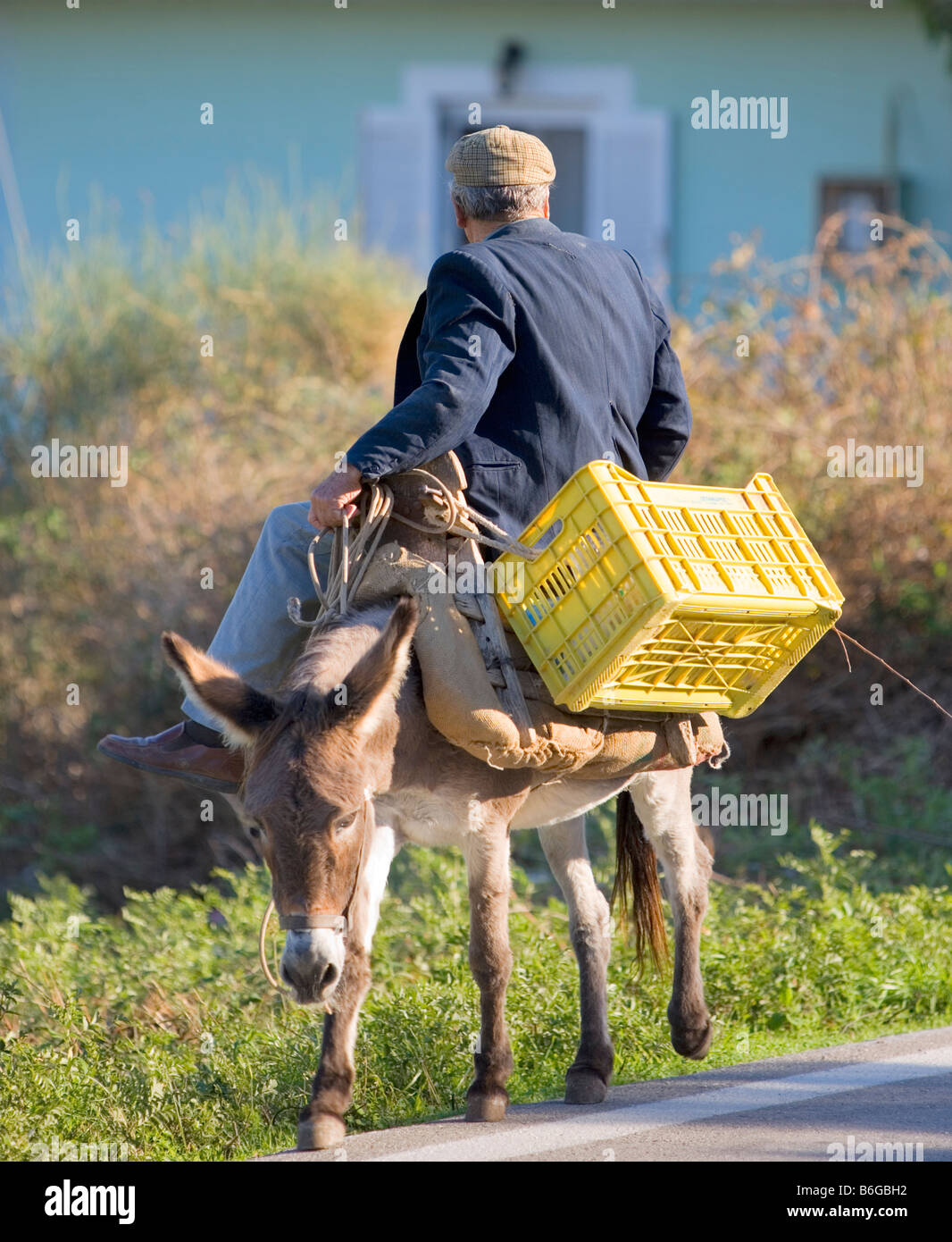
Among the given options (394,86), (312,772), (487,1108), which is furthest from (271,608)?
(394,86)

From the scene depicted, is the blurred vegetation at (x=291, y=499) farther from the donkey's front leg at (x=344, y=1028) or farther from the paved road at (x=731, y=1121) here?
the donkey's front leg at (x=344, y=1028)

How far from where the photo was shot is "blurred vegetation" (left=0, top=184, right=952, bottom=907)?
9.63m

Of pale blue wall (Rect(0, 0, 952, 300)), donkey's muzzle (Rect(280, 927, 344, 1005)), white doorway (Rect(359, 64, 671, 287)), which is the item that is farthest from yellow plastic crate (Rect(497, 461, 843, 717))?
pale blue wall (Rect(0, 0, 952, 300))

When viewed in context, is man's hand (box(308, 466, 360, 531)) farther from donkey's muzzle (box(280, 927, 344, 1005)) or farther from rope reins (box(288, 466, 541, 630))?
donkey's muzzle (box(280, 927, 344, 1005))

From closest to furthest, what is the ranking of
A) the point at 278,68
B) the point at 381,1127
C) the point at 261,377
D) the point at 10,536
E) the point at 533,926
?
→ 1. the point at 381,1127
2. the point at 533,926
3. the point at 10,536
4. the point at 261,377
5. the point at 278,68

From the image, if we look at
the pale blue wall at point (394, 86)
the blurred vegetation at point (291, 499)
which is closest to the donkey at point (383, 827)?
the blurred vegetation at point (291, 499)

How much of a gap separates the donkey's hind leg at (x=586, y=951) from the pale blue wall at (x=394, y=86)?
33.2ft

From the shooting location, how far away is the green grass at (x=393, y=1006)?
4770mm

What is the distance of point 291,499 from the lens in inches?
414

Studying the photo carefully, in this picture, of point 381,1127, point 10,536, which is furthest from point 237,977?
point 10,536

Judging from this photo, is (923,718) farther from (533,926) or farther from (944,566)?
(533,926)

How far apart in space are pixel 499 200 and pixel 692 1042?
2.68m

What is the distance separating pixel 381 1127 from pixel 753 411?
6524mm

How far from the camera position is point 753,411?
1020cm
